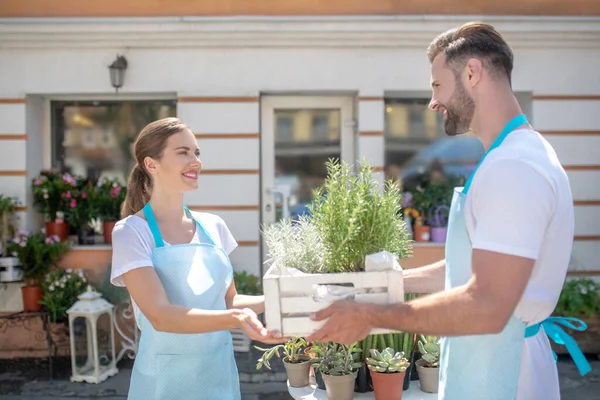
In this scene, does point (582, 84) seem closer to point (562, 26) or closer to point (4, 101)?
point (562, 26)

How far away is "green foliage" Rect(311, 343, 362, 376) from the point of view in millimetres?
2299

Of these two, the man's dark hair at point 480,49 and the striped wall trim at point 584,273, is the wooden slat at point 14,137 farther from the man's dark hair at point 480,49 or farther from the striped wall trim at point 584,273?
the striped wall trim at point 584,273

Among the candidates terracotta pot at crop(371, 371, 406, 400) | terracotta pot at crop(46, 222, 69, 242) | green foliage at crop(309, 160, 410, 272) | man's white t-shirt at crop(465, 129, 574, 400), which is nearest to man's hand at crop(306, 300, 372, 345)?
green foliage at crop(309, 160, 410, 272)

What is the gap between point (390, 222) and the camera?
1.91 metres

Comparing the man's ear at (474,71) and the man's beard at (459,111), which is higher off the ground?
the man's ear at (474,71)

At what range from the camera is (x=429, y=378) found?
2.39 metres

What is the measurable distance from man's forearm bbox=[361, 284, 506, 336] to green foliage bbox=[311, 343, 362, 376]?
2.12ft

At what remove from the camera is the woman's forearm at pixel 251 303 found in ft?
7.97

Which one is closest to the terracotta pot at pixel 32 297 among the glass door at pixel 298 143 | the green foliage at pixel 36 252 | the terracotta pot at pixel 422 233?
the green foliage at pixel 36 252

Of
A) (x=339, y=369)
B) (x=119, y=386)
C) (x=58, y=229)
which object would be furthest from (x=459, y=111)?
(x=58, y=229)

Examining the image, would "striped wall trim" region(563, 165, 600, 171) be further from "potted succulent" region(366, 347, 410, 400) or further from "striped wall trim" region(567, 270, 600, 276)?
"potted succulent" region(366, 347, 410, 400)

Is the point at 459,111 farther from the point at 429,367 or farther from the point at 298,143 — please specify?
the point at 298,143

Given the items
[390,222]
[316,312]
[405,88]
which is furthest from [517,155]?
[405,88]

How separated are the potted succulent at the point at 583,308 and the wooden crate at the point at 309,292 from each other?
14.8ft
